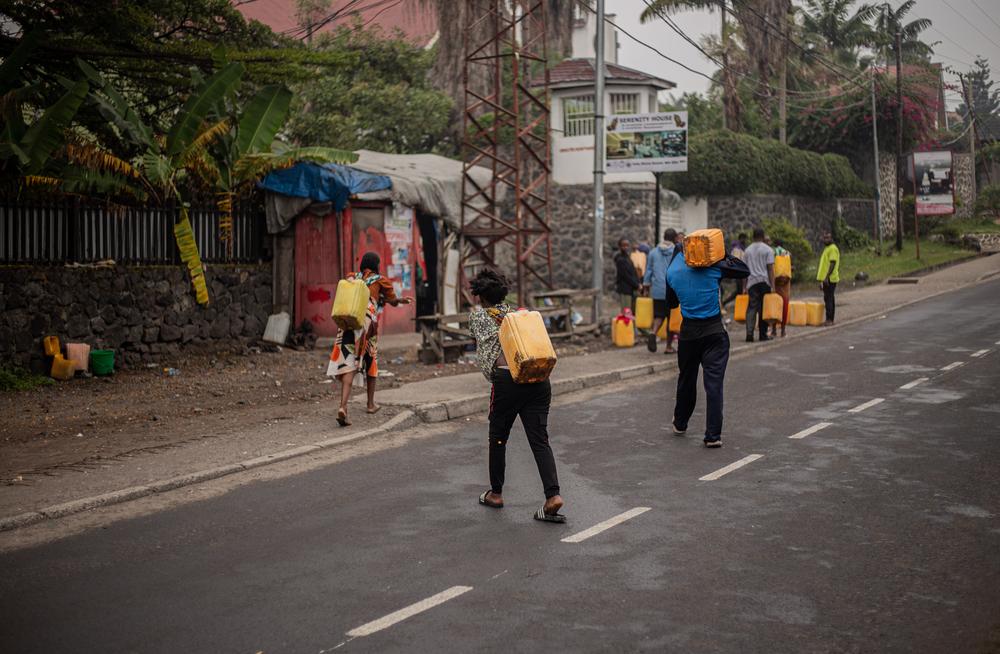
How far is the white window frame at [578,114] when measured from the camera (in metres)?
33.1

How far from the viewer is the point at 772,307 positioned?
19.3m

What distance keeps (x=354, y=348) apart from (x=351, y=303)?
0.64 m

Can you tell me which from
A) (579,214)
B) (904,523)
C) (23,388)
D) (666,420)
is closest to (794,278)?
(579,214)

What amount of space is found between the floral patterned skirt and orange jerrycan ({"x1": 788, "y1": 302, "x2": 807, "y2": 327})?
43.6 ft

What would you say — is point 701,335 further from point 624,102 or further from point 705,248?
point 624,102

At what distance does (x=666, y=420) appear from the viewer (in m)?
11.7

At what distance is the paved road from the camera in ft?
16.9

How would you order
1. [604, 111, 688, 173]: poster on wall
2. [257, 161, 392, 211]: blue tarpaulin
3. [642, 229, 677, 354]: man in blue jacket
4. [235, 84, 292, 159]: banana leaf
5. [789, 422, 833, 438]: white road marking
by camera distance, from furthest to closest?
1. [604, 111, 688, 173]: poster on wall
2. [257, 161, 392, 211]: blue tarpaulin
3. [642, 229, 677, 354]: man in blue jacket
4. [235, 84, 292, 159]: banana leaf
5. [789, 422, 833, 438]: white road marking

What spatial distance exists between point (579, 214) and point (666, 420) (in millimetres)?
20841

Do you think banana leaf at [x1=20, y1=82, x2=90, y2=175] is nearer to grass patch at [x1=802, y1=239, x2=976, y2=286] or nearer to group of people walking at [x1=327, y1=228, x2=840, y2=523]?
group of people walking at [x1=327, y1=228, x2=840, y2=523]

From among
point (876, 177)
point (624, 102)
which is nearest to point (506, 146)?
point (624, 102)

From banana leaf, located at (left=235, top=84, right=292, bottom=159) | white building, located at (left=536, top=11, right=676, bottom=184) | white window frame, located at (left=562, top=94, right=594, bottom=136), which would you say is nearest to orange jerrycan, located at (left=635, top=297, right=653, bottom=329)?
banana leaf, located at (left=235, top=84, right=292, bottom=159)

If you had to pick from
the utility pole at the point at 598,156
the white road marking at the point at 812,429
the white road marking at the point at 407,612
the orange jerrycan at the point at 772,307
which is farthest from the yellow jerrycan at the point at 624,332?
the white road marking at the point at 407,612

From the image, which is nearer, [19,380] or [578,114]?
[19,380]
